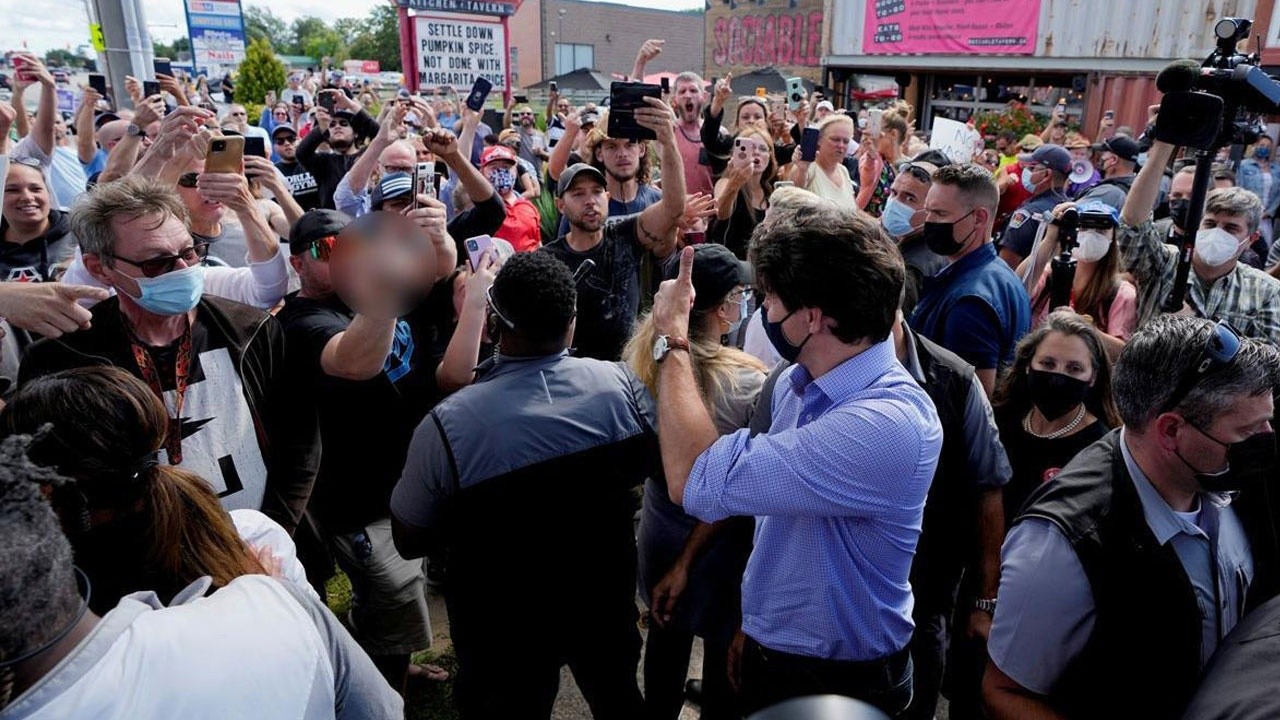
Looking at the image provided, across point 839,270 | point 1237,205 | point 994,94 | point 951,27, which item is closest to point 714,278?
point 839,270

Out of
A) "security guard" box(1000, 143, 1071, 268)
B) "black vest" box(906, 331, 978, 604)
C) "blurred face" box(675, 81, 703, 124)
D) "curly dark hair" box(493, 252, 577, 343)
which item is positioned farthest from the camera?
"blurred face" box(675, 81, 703, 124)

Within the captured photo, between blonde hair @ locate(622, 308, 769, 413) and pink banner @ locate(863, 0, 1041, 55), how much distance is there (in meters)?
17.4

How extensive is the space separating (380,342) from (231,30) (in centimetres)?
2731

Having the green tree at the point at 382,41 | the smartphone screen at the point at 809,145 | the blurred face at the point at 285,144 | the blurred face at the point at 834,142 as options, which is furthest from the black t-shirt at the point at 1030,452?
the green tree at the point at 382,41

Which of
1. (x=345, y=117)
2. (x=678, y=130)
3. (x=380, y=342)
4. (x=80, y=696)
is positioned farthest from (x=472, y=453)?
(x=345, y=117)

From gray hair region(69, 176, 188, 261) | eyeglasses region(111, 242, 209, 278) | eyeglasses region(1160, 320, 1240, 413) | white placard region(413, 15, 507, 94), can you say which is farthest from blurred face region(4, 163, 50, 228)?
white placard region(413, 15, 507, 94)

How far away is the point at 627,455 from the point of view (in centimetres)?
234

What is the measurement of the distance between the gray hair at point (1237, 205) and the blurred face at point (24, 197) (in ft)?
18.4

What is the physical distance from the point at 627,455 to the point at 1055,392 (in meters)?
1.57

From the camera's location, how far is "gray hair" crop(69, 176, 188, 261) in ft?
7.82

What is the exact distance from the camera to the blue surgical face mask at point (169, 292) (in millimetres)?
2373

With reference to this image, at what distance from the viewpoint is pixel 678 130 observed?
20.7ft

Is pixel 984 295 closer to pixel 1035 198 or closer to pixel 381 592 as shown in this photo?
pixel 381 592

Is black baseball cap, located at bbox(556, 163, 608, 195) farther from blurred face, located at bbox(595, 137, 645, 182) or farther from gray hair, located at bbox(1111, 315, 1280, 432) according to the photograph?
gray hair, located at bbox(1111, 315, 1280, 432)
